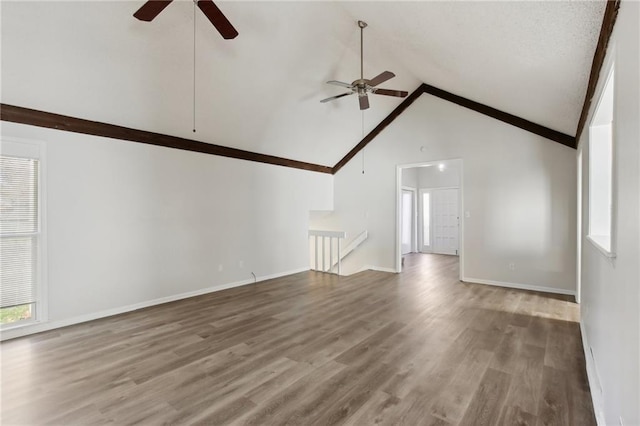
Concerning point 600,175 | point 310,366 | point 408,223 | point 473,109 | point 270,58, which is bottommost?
point 310,366

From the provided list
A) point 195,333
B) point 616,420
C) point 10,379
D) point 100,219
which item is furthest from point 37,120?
point 616,420

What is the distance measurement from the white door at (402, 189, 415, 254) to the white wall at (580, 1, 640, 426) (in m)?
7.76

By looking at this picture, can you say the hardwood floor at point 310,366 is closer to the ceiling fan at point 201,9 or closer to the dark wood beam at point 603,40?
the dark wood beam at point 603,40

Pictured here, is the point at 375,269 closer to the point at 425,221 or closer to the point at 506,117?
the point at 506,117

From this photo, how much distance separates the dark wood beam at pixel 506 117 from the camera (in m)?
4.63

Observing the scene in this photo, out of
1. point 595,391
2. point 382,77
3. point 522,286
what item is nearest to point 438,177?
point 522,286

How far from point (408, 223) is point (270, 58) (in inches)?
284

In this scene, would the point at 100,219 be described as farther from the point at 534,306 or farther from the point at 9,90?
the point at 534,306

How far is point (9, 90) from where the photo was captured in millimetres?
3020

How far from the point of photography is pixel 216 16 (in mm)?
2295

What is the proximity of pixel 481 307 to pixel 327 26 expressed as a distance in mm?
Result: 4217

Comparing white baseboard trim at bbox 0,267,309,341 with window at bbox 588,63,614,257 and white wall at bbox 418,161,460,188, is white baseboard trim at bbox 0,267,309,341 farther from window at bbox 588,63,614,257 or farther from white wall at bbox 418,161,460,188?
white wall at bbox 418,161,460,188

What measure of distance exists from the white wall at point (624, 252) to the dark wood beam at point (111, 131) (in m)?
4.74

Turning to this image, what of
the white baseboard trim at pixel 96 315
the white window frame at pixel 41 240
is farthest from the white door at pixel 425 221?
the white window frame at pixel 41 240
